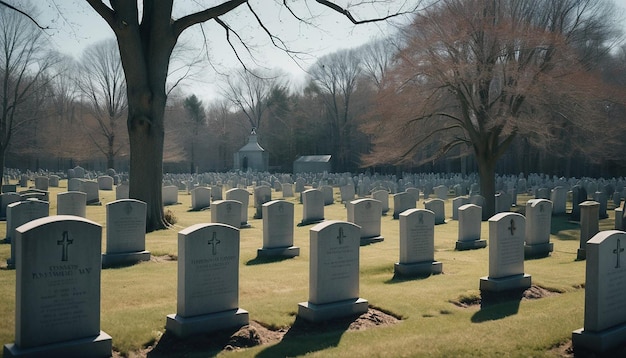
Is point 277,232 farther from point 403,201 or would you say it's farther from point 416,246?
point 403,201

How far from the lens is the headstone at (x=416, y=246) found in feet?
34.1

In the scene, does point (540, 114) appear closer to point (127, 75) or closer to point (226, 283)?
point (127, 75)

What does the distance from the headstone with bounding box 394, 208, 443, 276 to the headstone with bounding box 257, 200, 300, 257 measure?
2937 millimetres

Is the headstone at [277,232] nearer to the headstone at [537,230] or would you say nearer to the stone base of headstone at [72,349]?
the headstone at [537,230]

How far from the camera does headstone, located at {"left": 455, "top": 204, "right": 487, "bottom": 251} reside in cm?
1370

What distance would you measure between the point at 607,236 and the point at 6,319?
24.4 feet

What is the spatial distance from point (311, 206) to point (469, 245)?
634 cm

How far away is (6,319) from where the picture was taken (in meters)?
6.78

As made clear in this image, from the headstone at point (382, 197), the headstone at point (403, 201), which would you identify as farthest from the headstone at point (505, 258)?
the headstone at point (382, 197)

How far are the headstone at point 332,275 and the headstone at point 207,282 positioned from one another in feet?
3.38

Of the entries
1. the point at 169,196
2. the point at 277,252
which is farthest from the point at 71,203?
the point at 169,196

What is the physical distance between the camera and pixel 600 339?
6078 mm

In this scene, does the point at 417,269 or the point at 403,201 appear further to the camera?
the point at 403,201

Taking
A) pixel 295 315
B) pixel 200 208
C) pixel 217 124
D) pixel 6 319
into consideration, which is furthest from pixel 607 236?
pixel 217 124
